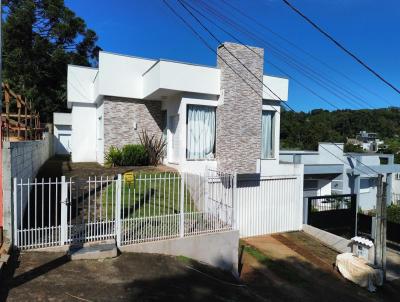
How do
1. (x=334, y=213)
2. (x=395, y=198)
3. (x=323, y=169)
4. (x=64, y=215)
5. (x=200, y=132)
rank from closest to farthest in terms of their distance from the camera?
(x=64, y=215) < (x=200, y=132) < (x=334, y=213) < (x=323, y=169) < (x=395, y=198)

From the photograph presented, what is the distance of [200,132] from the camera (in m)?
13.3

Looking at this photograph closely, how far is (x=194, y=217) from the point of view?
862 cm

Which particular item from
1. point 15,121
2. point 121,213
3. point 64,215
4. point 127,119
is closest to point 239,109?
point 127,119

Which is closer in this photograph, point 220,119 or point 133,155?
point 220,119

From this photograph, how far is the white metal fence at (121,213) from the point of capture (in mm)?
6672

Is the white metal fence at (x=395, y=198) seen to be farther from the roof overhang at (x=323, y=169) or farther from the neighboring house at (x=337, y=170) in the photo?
the roof overhang at (x=323, y=169)

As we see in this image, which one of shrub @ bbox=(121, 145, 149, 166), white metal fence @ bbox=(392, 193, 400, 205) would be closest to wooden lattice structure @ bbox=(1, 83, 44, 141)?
shrub @ bbox=(121, 145, 149, 166)

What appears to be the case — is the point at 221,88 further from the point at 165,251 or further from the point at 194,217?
the point at 165,251

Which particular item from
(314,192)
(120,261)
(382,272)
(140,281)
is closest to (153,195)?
(120,261)

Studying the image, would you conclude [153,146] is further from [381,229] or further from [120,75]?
[381,229]

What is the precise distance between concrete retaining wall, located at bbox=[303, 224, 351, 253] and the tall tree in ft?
82.0

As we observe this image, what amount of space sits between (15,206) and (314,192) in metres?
20.7

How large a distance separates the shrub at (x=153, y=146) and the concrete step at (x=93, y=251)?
7821mm

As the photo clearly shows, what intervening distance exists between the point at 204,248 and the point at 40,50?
27536 millimetres
